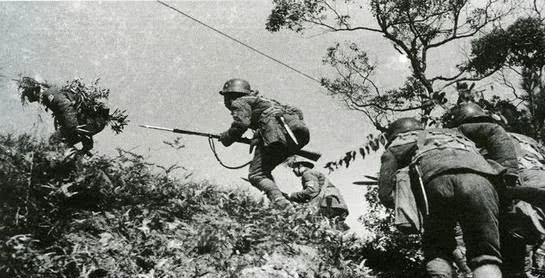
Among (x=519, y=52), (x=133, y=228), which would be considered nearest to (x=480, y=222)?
(x=133, y=228)

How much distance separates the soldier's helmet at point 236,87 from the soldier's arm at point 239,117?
0.35 m

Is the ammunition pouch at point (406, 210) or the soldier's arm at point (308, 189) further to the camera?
the soldier's arm at point (308, 189)

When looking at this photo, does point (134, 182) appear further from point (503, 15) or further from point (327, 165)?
point (503, 15)

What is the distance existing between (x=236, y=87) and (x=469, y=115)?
11.4ft

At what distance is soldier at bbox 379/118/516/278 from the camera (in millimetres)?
3961

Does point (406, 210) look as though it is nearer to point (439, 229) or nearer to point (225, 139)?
point (439, 229)

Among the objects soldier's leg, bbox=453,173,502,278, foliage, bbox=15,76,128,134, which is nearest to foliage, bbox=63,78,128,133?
foliage, bbox=15,76,128,134

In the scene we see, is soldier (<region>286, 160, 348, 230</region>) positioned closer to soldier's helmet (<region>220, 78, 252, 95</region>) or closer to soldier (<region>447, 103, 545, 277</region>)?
soldier's helmet (<region>220, 78, 252, 95</region>)

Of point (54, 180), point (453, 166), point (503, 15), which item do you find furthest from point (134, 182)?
point (503, 15)

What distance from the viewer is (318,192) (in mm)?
7594

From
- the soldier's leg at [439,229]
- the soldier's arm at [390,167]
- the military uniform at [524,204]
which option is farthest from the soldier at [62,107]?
the military uniform at [524,204]

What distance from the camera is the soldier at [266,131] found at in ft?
22.0

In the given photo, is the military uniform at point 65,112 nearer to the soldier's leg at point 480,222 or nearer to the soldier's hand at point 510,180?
the soldier's leg at point 480,222

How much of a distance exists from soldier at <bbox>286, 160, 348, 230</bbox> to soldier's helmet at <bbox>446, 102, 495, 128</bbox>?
2.67 m
